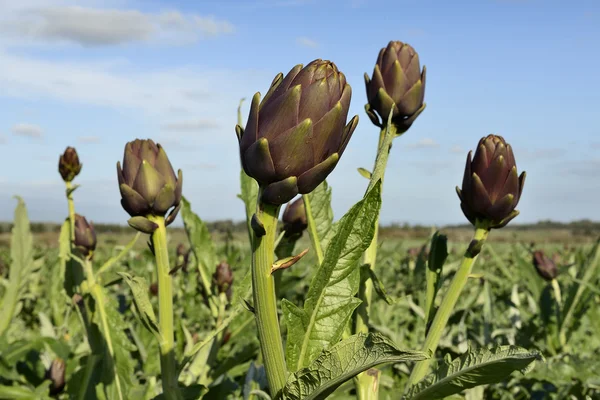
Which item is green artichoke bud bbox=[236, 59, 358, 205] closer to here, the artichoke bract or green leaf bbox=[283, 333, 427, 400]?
green leaf bbox=[283, 333, 427, 400]

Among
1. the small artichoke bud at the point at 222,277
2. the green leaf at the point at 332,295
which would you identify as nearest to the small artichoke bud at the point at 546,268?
the small artichoke bud at the point at 222,277

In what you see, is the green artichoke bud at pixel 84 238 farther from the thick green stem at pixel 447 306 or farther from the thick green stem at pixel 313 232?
the thick green stem at pixel 447 306

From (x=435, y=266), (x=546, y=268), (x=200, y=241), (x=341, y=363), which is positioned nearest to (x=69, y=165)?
(x=200, y=241)

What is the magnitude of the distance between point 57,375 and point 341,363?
1.22 m

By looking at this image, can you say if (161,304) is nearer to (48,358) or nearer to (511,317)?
(48,358)

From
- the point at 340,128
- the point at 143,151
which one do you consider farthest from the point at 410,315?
the point at 340,128

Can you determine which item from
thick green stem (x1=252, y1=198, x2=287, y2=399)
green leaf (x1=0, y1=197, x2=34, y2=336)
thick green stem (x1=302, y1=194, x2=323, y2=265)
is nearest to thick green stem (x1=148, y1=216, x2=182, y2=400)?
thick green stem (x1=302, y1=194, x2=323, y2=265)

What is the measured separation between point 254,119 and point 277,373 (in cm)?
28

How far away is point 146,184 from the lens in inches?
39.3

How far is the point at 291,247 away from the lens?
4.16 ft

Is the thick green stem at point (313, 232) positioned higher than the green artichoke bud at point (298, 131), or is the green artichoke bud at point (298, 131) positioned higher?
the green artichoke bud at point (298, 131)

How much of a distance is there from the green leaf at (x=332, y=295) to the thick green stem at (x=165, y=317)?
337mm

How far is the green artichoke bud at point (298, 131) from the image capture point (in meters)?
0.62

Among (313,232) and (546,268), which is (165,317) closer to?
(313,232)
